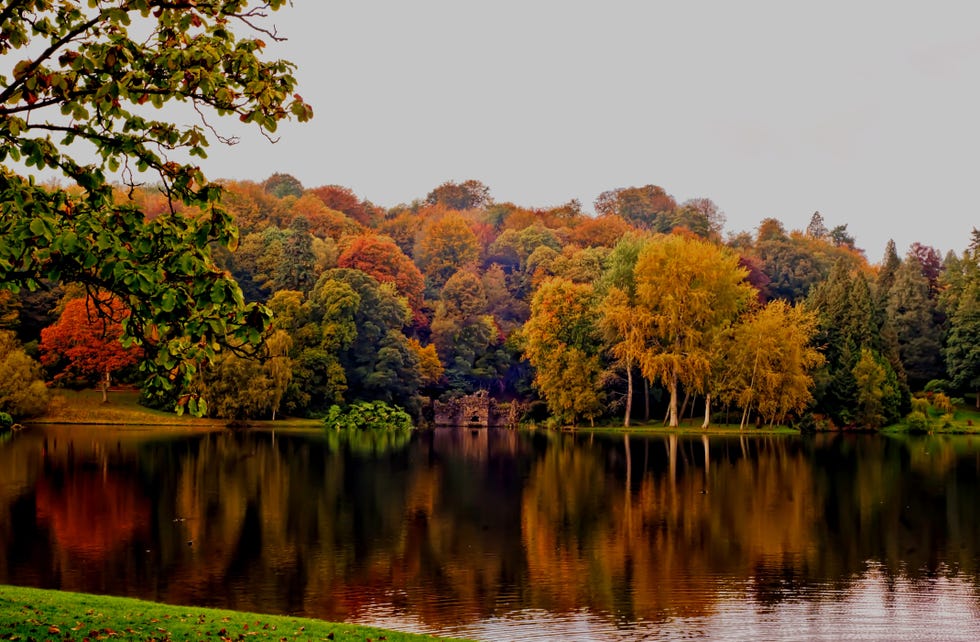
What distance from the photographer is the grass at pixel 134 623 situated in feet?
32.3

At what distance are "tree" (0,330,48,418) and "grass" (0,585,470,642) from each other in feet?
159

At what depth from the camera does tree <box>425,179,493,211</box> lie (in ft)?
460

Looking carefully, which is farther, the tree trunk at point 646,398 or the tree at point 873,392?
the tree trunk at point 646,398

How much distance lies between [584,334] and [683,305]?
8273 millimetres

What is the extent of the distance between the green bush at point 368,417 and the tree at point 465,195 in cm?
7491

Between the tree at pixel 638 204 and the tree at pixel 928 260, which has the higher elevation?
the tree at pixel 638 204

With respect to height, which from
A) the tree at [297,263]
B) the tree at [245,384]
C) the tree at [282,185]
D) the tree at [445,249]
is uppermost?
the tree at [282,185]

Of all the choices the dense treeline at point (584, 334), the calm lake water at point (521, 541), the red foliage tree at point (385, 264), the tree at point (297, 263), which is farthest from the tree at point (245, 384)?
the calm lake water at point (521, 541)

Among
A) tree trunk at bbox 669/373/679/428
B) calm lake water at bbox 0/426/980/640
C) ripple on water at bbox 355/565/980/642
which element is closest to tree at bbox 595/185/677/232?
tree trunk at bbox 669/373/679/428

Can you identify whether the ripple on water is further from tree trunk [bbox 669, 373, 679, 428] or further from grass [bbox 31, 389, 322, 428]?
grass [bbox 31, 389, 322, 428]

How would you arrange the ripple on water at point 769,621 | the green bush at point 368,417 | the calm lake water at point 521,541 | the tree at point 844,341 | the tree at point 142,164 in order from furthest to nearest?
the green bush at point 368,417 < the tree at point 844,341 < the calm lake water at point 521,541 < the ripple on water at point 769,621 < the tree at point 142,164

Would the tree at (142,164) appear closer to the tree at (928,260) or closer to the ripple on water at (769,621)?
the ripple on water at (769,621)

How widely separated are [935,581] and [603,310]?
46308 millimetres

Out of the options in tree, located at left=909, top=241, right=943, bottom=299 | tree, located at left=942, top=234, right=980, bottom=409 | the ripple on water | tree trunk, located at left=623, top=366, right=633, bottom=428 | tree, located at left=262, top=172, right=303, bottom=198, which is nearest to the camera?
the ripple on water
